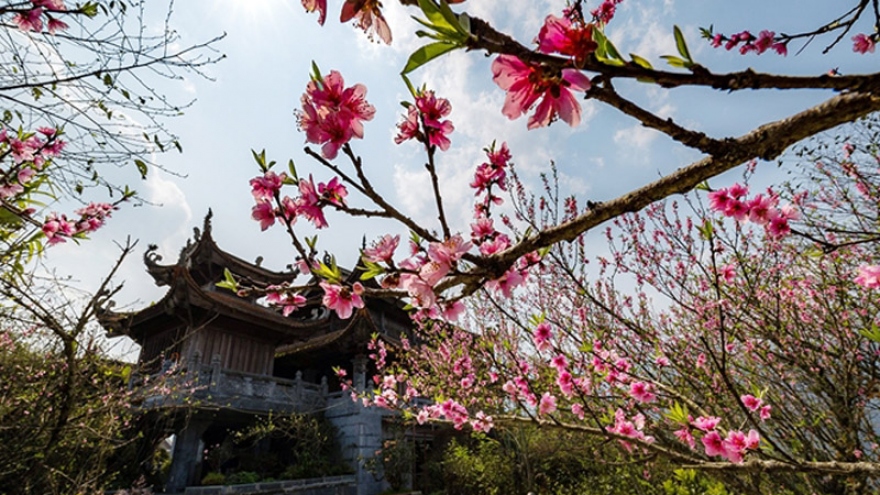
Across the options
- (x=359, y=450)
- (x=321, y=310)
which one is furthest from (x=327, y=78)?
(x=321, y=310)

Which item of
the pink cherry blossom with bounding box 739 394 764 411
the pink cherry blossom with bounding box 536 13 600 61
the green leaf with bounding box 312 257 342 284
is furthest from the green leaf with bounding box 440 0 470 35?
the pink cherry blossom with bounding box 739 394 764 411

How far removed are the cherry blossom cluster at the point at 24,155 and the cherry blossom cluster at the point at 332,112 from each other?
290 cm

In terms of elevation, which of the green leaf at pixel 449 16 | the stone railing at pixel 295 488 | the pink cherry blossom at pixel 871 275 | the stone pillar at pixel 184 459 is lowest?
the stone railing at pixel 295 488

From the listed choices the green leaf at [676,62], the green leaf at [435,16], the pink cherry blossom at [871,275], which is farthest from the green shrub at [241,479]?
the green leaf at [676,62]

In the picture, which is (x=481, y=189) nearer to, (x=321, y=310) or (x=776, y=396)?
(x=776, y=396)

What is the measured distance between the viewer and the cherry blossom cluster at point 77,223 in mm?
3504

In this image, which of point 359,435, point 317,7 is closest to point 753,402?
point 317,7

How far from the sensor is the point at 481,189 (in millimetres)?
2176

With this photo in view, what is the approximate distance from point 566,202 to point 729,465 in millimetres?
4261

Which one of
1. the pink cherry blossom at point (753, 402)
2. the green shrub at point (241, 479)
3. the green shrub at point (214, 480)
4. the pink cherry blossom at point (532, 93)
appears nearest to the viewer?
the pink cherry blossom at point (532, 93)

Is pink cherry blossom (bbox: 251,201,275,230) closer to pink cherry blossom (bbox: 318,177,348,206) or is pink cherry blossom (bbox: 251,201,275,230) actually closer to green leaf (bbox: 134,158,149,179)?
pink cherry blossom (bbox: 318,177,348,206)

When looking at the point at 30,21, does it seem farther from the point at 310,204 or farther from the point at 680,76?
the point at 680,76

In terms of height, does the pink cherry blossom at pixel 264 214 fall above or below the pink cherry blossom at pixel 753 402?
above

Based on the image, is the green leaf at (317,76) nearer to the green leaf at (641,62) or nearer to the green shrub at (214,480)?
the green leaf at (641,62)
